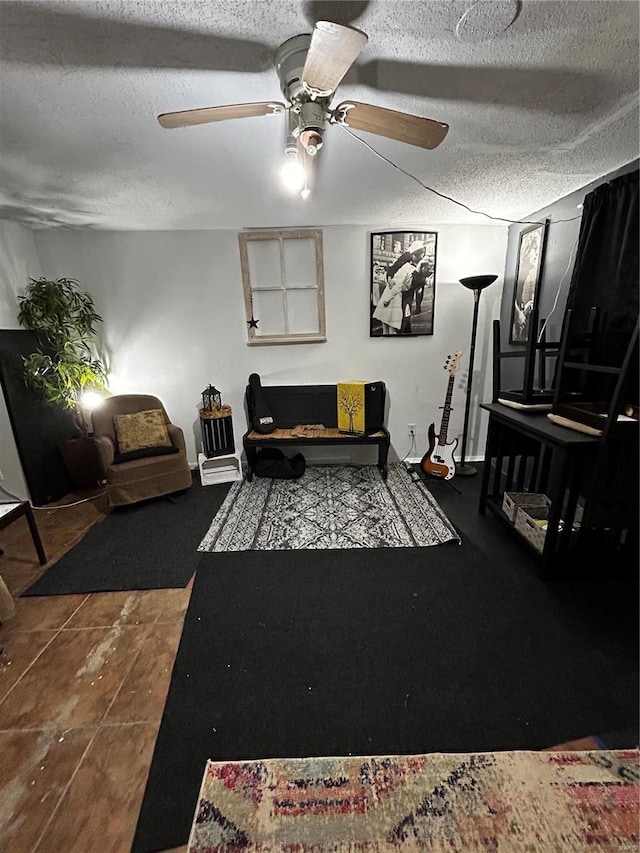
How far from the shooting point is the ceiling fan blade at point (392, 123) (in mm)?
1037

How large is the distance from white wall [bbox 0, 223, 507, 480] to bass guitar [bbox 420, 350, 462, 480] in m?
0.26

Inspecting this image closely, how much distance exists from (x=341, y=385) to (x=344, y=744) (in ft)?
7.24

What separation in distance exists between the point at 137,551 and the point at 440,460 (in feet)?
7.62

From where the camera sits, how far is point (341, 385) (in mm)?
2764

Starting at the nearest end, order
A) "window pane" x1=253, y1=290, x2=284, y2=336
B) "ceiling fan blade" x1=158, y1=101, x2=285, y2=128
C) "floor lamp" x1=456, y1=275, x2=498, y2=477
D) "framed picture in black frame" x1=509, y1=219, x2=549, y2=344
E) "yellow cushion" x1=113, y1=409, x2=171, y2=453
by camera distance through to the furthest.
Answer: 1. "ceiling fan blade" x1=158, y1=101, x2=285, y2=128
2. "framed picture in black frame" x1=509, y1=219, x2=549, y2=344
3. "floor lamp" x1=456, y1=275, x2=498, y2=477
4. "yellow cushion" x1=113, y1=409, x2=171, y2=453
5. "window pane" x1=253, y1=290, x2=284, y2=336

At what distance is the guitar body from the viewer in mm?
2734

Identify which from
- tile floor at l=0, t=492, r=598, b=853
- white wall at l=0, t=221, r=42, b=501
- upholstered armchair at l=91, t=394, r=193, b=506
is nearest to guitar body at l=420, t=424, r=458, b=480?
tile floor at l=0, t=492, r=598, b=853

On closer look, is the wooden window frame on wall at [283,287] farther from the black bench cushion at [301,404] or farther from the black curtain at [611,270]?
the black curtain at [611,270]

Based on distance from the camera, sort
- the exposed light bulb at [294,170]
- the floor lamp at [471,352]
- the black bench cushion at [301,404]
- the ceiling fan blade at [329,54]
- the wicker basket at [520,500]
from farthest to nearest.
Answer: the black bench cushion at [301,404] → the floor lamp at [471,352] → the wicker basket at [520,500] → the exposed light bulb at [294,170] → the ceiling fan blade at [329,54]

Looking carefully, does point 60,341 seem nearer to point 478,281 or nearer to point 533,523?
point 478,281

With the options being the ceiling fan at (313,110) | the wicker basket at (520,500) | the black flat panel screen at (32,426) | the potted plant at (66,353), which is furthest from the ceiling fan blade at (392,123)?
the black flat panel screen at (32,426)

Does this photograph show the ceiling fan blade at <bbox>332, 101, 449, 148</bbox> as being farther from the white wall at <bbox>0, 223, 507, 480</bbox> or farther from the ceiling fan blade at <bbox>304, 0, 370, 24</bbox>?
the white wall at <bbox>0, 223, 507, 480</bbox>

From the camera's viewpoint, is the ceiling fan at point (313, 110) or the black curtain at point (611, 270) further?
the ceiling fan at point (313, 110)

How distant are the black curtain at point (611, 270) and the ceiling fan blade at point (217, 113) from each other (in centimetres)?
97
